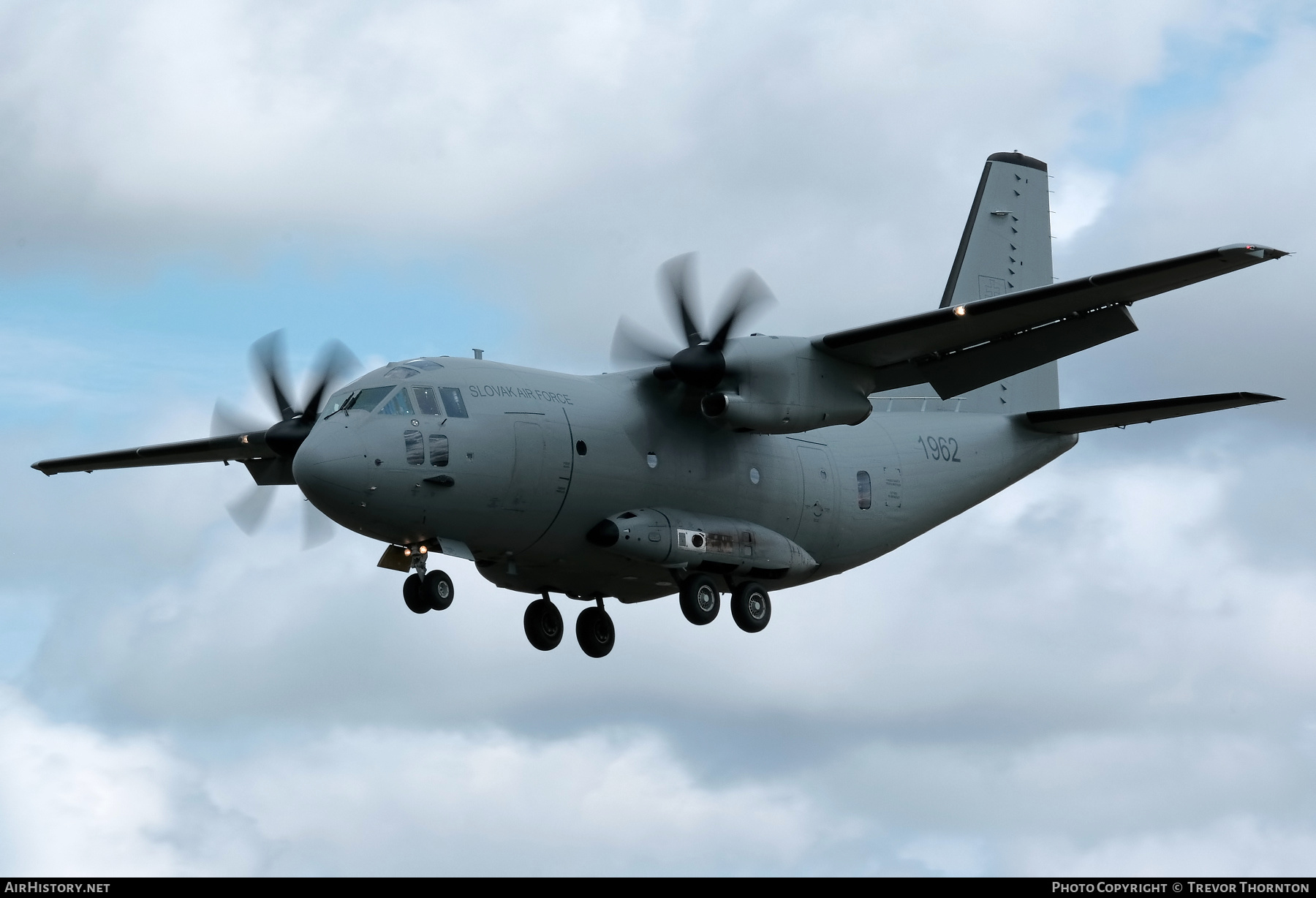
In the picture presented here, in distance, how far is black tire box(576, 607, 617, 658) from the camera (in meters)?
24.1

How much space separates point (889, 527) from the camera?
1014 inches

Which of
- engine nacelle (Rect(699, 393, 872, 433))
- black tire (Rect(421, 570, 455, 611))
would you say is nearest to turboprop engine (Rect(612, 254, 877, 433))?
engine nacelle (Rect(699, 393, 872, 433))

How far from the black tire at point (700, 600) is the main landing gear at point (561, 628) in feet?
6.30

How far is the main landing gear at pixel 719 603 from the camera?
22.5 m

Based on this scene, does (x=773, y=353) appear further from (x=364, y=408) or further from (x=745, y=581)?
(x=364, y=408)

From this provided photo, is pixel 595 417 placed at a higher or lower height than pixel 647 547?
higher

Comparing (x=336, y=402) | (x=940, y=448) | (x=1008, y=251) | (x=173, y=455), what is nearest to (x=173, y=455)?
(x=173, y=455)

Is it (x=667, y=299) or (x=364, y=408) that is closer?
Answer: (x=364, y=408)

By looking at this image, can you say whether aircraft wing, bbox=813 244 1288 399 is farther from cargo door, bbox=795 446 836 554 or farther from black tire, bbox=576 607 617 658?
black tire, bbox=576 607 617 658

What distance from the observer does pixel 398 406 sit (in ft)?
66.9

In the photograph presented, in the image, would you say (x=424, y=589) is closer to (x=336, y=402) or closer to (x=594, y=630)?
(x=336, y=402)

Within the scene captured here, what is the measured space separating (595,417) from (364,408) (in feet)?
10.6
